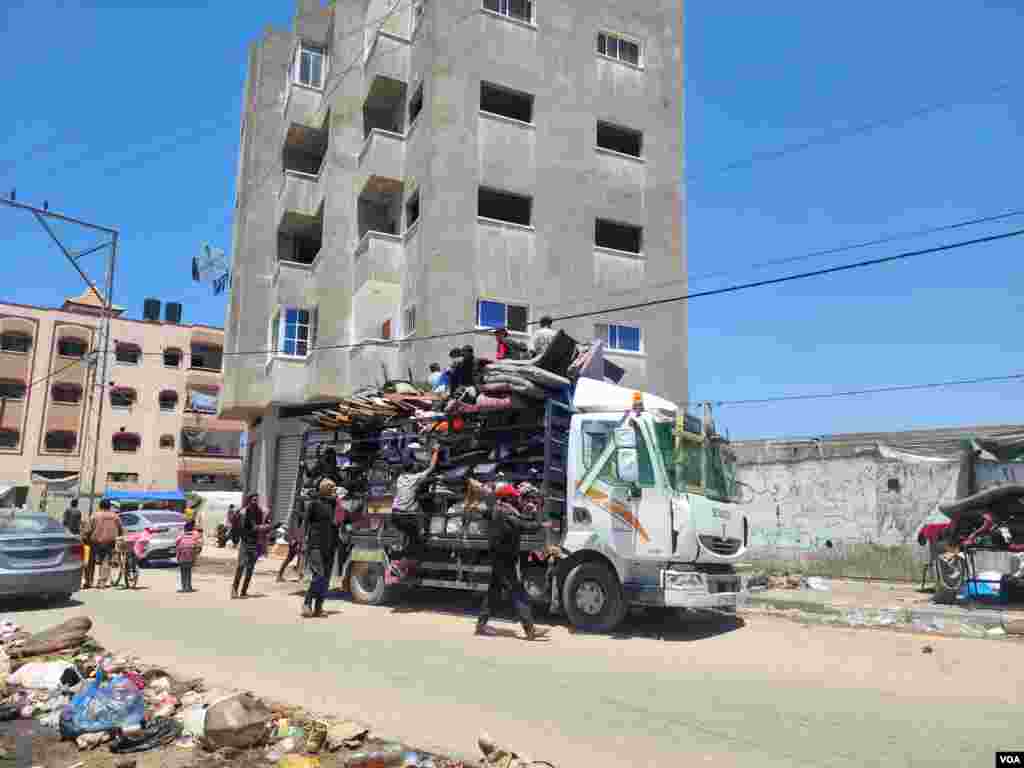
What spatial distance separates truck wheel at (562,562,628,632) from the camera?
378 inches

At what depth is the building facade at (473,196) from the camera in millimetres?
22297

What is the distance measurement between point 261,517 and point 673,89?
20.6m

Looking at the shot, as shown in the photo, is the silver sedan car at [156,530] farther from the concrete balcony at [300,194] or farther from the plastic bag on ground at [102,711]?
the plastic bag on ground at [102,711]

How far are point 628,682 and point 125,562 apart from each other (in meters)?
11.9

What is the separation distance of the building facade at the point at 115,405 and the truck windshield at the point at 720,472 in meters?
42.2

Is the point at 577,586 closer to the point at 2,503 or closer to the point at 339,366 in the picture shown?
the point at 339,366

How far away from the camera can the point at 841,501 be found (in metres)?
19.0

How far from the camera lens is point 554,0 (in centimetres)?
2484

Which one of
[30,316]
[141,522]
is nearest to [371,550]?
[141,522]


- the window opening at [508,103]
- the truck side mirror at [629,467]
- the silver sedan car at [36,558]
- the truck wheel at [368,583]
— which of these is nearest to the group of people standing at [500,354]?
the truck side mirror at [629,467]

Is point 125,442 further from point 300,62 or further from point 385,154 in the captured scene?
point 385,154

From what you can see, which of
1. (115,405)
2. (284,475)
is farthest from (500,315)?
(115,405)

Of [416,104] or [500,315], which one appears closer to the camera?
[500,315]

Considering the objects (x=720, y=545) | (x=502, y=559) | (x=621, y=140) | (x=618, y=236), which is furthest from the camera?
(x=621, y=140)
